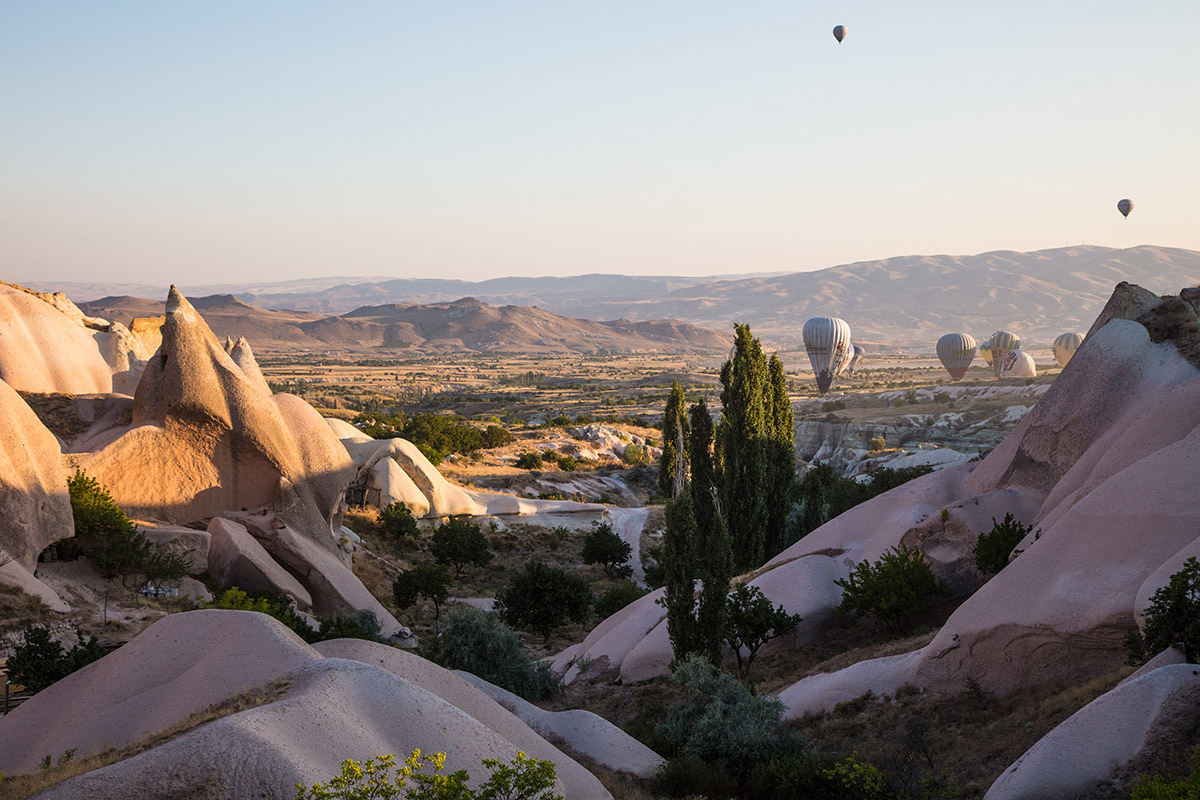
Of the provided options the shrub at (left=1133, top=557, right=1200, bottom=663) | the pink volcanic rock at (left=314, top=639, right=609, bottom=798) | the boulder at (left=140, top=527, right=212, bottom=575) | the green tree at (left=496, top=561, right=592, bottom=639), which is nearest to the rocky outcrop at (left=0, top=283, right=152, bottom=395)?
the boulder at (left=140, top=527, right=212, bottom=575)

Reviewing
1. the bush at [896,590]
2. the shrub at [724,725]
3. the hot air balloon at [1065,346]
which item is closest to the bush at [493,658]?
the shrub at [724,725]

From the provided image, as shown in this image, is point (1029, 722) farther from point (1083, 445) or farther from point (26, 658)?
point (26, 658)

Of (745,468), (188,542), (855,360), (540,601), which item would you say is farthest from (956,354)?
(188,542)

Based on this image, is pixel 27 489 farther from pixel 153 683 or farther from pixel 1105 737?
pixel 1105 737

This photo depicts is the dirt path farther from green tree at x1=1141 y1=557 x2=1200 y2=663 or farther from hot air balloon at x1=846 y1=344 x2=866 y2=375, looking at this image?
hot air balloon at x1=846 y1=344 x2=866 y2=375

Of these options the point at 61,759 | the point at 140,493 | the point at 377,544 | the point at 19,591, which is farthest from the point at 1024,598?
the point at 377,544
